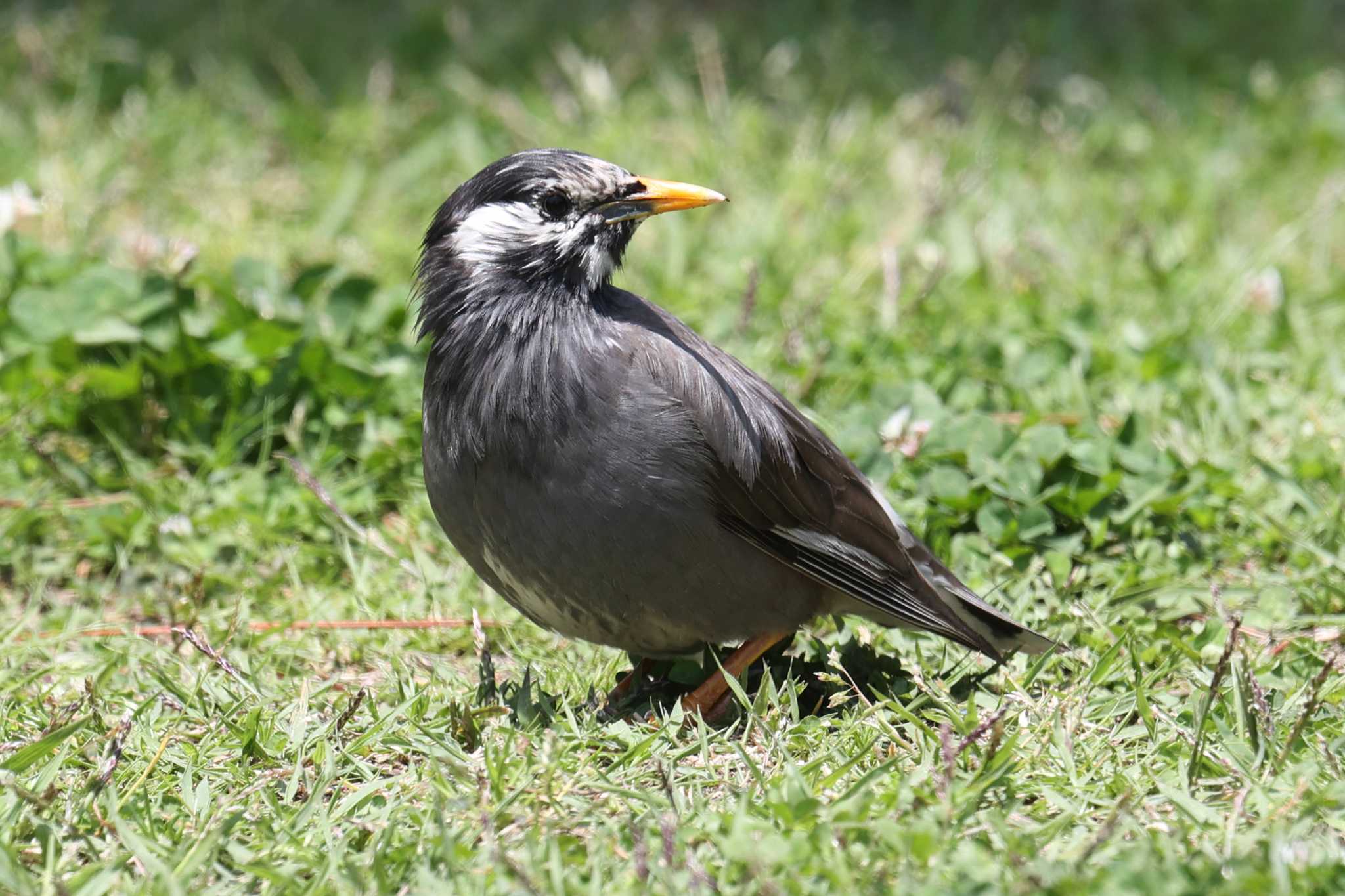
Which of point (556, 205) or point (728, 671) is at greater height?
point (556, 205)

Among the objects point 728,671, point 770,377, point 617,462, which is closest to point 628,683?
point 728,671

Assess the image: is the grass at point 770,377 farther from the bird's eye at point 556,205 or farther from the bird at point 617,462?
the bird's eye at point 556,205

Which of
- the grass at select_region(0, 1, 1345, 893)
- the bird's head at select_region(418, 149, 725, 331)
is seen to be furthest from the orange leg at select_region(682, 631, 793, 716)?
the bird's head at select_region(418, 149, 725, 331)

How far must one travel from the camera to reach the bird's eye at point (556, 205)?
4070 mm

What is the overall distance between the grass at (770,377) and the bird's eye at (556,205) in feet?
4.32

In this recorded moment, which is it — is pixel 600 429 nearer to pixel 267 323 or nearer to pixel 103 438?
pixel 267 323

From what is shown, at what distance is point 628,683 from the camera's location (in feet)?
14.3

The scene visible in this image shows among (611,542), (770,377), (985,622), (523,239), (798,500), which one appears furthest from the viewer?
(770,377)

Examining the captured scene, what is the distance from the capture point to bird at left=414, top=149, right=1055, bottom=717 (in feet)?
12.6

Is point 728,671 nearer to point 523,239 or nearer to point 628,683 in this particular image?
point 628,683

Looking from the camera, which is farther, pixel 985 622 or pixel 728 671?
pixel 985 622

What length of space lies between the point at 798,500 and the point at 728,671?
1.67 ft

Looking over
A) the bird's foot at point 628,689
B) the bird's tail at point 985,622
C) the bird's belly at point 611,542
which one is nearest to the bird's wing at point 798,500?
the bird's tail at point 985,622

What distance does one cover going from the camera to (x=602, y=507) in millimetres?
3783
